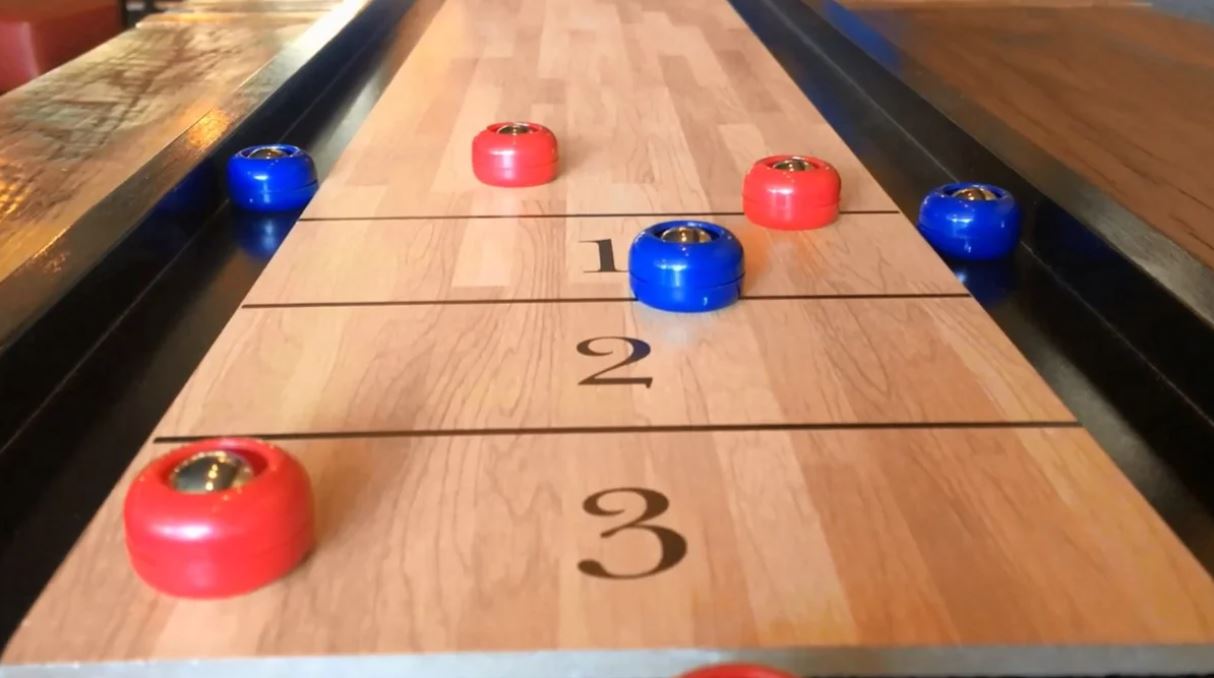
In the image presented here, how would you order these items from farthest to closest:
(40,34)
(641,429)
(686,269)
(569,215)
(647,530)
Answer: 1. (40,34)
2. (569,215)
3. (686,269)
4. (641,429)
5. (647,530)

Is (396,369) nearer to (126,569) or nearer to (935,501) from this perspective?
(126,569)

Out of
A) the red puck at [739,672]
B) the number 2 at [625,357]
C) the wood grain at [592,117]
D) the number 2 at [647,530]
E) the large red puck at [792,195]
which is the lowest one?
the wood grain at [592,117]

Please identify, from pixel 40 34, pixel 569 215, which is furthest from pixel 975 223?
pixel 40 34

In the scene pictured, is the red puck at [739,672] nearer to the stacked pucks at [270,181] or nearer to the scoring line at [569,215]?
the scoring line at [569,215]

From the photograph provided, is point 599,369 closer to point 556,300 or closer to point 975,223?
point 556,300

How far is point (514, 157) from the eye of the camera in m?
2.02

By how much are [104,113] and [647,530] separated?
1.90 metres

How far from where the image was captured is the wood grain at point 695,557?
962 mm

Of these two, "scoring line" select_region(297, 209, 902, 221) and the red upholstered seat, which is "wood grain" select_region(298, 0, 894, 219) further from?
the red upholstered seat

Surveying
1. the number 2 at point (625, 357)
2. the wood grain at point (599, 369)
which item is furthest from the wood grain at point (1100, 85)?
the number 2 at point (625, 357)

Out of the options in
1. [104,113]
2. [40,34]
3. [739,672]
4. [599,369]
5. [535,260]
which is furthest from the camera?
[40,34]

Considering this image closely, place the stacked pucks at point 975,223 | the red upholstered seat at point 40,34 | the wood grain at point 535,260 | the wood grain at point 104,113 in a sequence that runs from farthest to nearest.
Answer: the red upholstered seat at point 40,34, the wood grain at point 104,113, the stacked pucks at point 975,223, the wood grain at point 535,260

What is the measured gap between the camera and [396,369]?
1.39 m

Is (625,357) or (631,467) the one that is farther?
(625,357)
